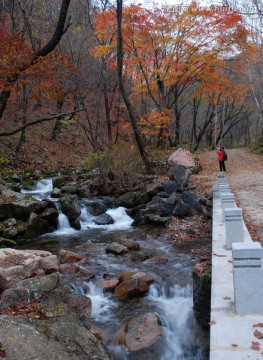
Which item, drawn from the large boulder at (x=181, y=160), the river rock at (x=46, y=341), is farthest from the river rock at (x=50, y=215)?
the large boulder at (x=181, y=160)

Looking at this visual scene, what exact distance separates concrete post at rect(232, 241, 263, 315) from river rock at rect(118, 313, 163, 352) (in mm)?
1977

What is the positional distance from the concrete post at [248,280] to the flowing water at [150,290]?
1862 millimetres

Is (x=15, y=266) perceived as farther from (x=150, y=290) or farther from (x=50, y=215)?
(x=50, y=215)

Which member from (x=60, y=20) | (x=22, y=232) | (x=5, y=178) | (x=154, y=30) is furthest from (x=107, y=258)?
(x=154, y=30)

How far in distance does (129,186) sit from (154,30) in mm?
10335

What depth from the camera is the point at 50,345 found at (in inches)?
125

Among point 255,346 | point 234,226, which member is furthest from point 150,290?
point 255,346

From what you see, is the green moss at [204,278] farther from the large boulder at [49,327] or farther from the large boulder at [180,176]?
the large boulder at [180,176]

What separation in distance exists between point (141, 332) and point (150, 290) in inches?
57.5

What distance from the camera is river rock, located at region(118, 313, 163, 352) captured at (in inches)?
197

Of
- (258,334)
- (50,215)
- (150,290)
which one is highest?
(258,334)

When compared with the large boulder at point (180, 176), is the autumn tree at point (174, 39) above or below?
above

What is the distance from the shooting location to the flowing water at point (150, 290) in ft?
16.8

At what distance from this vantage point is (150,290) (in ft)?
21.7
